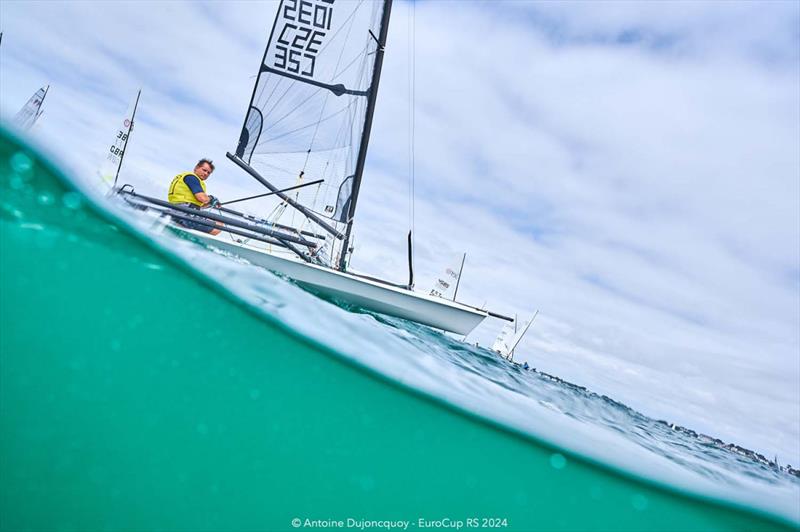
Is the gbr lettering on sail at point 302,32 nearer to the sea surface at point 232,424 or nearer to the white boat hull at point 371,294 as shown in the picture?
the white boat hull at point 371,294

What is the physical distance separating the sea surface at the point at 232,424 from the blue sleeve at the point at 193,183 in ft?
20.6

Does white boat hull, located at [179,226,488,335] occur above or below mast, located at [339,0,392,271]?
below

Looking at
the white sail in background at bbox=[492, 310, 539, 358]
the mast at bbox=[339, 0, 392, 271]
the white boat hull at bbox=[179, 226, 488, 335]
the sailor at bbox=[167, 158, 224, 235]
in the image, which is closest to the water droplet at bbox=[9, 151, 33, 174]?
the sailor at bbox=[167, 158, 224, 235]

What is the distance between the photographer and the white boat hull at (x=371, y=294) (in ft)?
34.1

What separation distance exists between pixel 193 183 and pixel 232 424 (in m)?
7.10

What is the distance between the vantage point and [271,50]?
529 inches

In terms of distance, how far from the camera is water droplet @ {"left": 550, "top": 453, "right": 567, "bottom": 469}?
370cm

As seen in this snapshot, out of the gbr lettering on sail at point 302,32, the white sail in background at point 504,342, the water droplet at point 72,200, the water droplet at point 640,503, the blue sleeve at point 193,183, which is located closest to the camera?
the water droplet at point 72,200

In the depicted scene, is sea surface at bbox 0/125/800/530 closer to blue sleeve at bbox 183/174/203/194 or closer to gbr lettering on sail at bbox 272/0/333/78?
blue sleeve at bbox 183/174/203/194

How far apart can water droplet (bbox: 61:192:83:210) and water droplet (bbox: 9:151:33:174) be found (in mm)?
257

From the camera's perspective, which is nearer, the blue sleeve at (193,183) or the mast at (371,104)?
the blue sleeve at (193,183)

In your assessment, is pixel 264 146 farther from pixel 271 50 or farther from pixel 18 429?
pixel 18 429

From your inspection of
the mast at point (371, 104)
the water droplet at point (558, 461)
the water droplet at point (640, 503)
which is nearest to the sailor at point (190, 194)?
the mast at point (371, 104)

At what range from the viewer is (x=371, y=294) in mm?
10727
